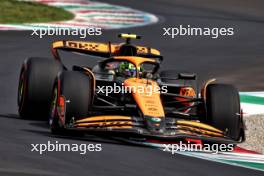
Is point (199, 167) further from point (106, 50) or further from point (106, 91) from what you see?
point (106, 50)

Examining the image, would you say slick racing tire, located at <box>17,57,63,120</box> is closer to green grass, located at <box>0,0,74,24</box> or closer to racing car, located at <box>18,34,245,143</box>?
racing car, located at <box>18,34,245,143</box>

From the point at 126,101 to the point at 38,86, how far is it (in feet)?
4.58

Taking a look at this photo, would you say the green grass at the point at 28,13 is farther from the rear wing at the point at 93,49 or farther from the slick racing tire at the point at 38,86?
the slick racing tire at the point at 38,86

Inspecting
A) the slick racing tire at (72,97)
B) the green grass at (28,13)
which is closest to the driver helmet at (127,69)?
the slick racing tire at (72,97)

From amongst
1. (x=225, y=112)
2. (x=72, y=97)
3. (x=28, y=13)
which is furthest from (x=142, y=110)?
(x=28, y=13)

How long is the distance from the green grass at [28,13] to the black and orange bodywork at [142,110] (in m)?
12.1

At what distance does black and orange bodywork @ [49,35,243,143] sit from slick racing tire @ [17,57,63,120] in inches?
21.7

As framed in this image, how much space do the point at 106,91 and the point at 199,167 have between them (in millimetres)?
3021

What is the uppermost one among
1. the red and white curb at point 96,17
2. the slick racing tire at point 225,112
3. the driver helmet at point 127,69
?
the red and white curb at point 96,17

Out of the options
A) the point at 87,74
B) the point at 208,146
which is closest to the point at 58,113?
the point at 87,74

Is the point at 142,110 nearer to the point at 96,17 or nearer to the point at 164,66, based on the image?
the point at 164,66

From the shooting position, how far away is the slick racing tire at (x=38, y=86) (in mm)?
14383

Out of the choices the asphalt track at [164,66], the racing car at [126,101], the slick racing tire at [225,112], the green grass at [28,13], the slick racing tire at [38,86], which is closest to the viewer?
the asphalt track at [164,66]

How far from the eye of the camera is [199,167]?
11.1 m
